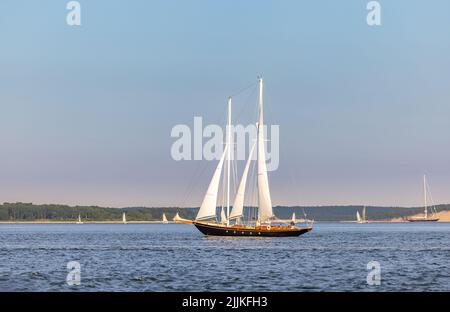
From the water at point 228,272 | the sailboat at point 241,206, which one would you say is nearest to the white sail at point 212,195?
the sailboat at point 241,206

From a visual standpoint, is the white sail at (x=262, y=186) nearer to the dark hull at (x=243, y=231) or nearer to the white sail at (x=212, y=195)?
the dark hull at (x=243, y=231)

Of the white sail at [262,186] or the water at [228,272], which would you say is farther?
the white sail at [262,186]

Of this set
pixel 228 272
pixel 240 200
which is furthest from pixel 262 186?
pixel 228 272

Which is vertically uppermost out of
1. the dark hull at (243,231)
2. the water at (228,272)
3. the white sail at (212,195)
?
the white sail at (212,195)

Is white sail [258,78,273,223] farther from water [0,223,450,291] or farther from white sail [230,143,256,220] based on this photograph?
water [0,223,450,291]

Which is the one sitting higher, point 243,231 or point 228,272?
point 243,231

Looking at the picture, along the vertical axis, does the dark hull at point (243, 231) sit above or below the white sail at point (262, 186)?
below

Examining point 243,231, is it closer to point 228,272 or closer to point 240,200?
point 240,200

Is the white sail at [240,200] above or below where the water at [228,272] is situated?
above

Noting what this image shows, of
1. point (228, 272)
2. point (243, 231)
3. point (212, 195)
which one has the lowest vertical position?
point (228, 272)

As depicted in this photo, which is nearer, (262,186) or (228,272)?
(228,272)

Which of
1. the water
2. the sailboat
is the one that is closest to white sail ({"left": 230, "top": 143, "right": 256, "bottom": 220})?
the sailboat

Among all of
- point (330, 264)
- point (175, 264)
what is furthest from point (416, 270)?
point (175, 264)

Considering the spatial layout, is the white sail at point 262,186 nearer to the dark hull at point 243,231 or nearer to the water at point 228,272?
the dark hull at point 243,231
